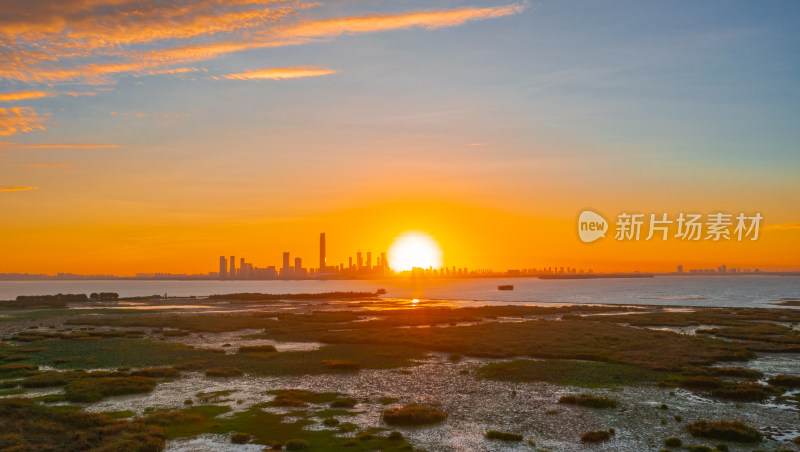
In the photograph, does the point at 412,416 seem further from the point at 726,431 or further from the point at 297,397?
the point at 726,431

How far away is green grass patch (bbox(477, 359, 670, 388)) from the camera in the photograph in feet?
151

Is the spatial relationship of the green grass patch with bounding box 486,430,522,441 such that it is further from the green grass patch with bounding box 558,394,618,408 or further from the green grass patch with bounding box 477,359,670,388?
the green grass patch with bounding box 477,359,670,388

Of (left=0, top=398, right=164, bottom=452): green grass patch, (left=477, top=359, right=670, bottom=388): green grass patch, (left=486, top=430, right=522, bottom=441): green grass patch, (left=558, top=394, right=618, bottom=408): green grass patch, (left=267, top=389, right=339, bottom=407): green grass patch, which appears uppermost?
(left=0, top=398, right=164, bottom=452): green grass patch

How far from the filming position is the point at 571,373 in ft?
163

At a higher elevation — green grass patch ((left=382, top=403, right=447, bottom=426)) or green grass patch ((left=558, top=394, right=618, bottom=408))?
green grass patch ((left=382, top=403, right=447, bottom=426))

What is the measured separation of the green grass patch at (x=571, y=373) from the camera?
151 feet

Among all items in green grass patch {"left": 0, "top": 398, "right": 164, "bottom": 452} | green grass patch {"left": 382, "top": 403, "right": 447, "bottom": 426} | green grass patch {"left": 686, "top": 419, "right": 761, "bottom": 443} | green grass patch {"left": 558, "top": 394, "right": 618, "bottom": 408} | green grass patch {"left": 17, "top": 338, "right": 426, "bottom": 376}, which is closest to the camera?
green grass patch {"left": 0, "top": 398, "right": 164, "bottom": 452}

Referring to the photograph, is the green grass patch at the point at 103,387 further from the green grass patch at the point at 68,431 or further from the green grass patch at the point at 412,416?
the green grass patch at the point at 412,416

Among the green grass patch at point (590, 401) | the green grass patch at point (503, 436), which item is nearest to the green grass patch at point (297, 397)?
the green grass patch at point (503, 436)

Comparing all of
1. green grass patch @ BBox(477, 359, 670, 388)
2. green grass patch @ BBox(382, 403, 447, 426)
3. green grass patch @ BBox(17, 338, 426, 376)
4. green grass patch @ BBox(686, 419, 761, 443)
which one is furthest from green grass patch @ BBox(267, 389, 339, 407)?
green grass patch @ BBox(686, 419, 761, 443)

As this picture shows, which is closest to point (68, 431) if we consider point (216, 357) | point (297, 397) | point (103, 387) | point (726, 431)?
point (103, 387)

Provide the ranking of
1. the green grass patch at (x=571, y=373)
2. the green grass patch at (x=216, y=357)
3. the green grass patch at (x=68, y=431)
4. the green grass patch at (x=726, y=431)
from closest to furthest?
the green grass patch at (x=68, y=431) < the green grass patch at (x=726, y=431) < the green grass patch at (x=571, y=373) < the green grass patch at (x=216, y=357)

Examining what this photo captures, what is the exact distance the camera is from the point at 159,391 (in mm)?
41969

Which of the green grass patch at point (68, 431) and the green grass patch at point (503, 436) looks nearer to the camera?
the green grass patch at point (68, 431)
